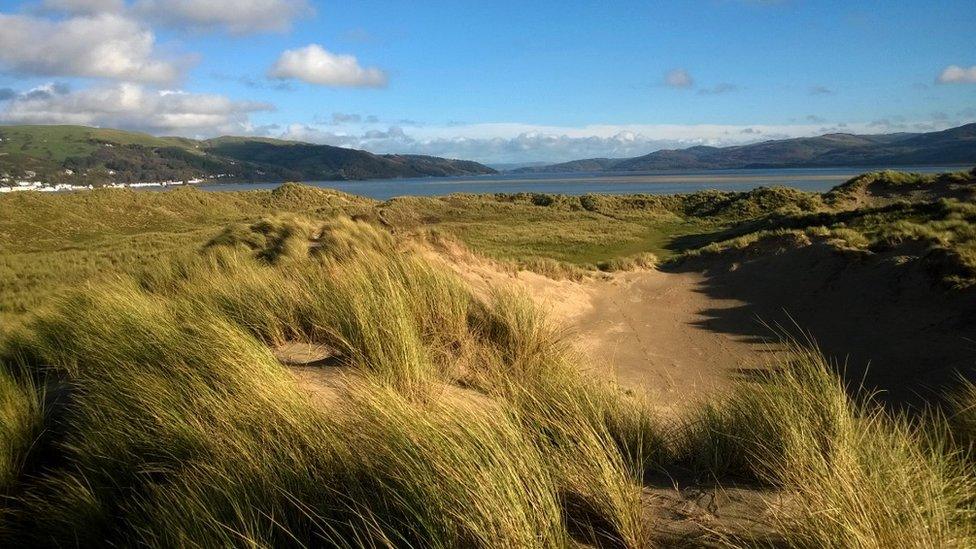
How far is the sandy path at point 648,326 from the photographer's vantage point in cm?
1053

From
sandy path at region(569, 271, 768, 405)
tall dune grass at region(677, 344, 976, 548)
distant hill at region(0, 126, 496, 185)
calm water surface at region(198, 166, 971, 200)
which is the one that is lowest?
sandy path at region(569, 271, 768, 405)

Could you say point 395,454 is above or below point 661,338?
above

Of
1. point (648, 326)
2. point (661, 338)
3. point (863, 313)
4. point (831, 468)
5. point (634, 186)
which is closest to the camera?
point (831, 468)

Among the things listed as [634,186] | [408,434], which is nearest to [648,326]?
[408,434]

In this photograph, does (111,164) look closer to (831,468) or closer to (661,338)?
(661,338)

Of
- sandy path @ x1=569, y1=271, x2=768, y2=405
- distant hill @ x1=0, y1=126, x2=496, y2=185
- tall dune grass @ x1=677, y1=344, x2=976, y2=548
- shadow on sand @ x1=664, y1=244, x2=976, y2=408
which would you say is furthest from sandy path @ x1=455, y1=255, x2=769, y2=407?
distant hill @ x1=0, y1=126, x2=496, y2=185

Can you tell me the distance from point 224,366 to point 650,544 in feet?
8.89

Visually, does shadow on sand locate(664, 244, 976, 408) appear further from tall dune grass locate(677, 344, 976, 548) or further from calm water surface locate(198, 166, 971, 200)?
calm water surface locate(198, 166, 971, 200)

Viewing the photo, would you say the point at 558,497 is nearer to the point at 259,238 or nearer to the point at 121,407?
the point at 121,407

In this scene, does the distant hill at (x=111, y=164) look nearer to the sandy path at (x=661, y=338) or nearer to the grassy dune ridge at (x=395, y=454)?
the sandy path at (x=661, y=338)

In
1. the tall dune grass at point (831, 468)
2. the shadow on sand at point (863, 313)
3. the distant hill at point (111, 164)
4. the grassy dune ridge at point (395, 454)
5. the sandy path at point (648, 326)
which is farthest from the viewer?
the distant hill at point (111, 164)

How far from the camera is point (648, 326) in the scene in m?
14.8

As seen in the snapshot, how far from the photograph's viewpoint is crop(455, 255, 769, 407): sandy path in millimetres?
10531

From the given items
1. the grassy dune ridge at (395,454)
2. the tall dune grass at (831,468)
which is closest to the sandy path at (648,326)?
the tall dune grass at (831,468)
